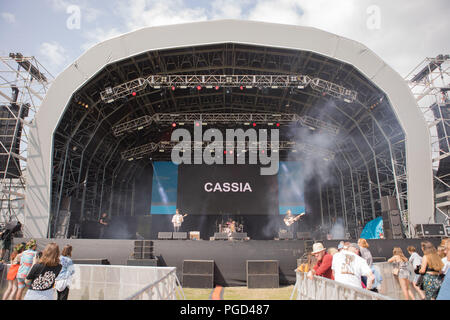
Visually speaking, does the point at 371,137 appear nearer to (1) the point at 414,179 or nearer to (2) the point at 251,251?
(1) the point at 414,179

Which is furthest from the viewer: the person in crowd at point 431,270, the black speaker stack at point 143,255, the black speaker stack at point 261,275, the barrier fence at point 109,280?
the black speaker stack at point 143,255

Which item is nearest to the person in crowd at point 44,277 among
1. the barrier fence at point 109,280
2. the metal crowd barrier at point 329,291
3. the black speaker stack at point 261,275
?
the barrier fence at point 109,280

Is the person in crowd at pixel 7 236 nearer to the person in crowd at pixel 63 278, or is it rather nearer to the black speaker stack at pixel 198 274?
the black speaker stack at pixel 198 274

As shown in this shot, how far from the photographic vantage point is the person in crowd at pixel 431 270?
421 cm

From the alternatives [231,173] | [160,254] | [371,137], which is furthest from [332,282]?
[231,173]

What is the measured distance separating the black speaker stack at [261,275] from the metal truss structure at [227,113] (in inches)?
283

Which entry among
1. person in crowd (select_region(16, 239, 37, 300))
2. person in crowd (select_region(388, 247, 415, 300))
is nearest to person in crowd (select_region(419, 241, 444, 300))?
person in crowd (select_region(388, 247, 415, 300))

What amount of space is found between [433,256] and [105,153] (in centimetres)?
1689

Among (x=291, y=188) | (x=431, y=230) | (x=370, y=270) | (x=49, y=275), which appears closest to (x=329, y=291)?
(x=370, y=270)

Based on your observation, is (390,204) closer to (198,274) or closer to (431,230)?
(431,230)

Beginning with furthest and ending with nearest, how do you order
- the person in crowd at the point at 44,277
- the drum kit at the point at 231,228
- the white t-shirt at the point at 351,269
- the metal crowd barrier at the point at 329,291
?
the drum kit at the point at 231,228, the white t-shirt at the point at 351,269, the person in crowd at the point at 44,277, the metal crowd barrier at the point at 329,291

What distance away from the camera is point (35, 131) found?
12531mm

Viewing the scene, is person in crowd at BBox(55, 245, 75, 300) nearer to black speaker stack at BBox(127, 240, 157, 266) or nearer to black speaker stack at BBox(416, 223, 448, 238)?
black speaker stack at BBox(127, 240, 157, 266)

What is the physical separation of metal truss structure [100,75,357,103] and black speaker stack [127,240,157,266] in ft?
22.7
